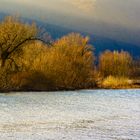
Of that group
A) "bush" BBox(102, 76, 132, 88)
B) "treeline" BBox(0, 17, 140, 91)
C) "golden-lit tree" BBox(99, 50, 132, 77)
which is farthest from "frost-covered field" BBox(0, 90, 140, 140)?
"golden-lit tree" BBox(99, 50, 132, 77)

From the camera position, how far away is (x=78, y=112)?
74.9 ft

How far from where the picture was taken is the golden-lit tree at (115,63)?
6822cm

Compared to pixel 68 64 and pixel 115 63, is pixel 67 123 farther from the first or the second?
pixel 115 63

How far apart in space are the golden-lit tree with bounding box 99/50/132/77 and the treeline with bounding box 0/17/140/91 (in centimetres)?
1423

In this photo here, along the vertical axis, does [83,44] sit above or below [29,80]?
above

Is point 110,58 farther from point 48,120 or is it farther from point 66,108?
point 48,120

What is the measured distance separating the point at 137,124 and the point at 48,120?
3.74 m

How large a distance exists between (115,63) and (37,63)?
29435 millimetres

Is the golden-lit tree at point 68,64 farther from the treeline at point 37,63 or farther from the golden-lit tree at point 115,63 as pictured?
the golden-lit tree at point 115,63

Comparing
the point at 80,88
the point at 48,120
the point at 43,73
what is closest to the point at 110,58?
the point at 80,88

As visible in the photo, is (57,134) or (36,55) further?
(36,55)

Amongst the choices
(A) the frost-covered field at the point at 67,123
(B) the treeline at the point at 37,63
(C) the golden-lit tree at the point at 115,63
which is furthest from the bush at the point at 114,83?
(A) the frost-covered field at the point at 67,123

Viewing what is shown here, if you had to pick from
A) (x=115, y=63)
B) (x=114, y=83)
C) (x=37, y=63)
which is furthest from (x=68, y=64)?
(x=115, y=63)

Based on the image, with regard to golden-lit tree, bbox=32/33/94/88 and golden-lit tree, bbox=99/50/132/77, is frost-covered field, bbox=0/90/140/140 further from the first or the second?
golden-lit tree, bbox=99/50/132/77
